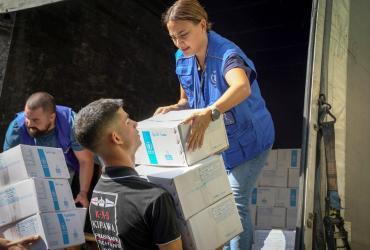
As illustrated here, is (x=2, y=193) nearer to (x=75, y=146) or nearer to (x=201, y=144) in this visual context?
(x=75, y=146)

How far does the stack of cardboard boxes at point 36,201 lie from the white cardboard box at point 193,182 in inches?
34.6

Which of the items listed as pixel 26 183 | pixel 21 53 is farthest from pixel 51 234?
pixel 21 53

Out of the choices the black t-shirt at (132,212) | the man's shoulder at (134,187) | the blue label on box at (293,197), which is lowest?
the blue label on box at (293,197)

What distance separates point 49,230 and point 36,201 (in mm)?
207

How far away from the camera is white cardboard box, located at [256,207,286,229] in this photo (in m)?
4.91

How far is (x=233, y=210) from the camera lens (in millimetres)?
2168

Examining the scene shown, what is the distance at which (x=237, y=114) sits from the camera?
7.89 feet

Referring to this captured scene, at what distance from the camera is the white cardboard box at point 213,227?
193cm

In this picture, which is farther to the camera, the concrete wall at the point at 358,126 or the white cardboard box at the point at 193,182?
the concrete wall at the point at 358,126

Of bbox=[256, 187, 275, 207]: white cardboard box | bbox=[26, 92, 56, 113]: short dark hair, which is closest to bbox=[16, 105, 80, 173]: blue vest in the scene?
bbox=[26, 92, 56, 113]: short dark hair

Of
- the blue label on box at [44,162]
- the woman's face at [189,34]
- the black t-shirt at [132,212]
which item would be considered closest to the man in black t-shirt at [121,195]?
the black t-shirt at [132,212]

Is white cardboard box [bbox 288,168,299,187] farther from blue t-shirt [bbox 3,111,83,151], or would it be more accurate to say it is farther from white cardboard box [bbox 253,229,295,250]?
blue t-shirt [bbox 3,111,83,151]

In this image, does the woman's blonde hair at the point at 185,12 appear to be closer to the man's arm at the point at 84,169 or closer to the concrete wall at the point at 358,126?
the concrete wall at the point at 358,126

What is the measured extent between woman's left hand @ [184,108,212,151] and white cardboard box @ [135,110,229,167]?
0.02 metres
